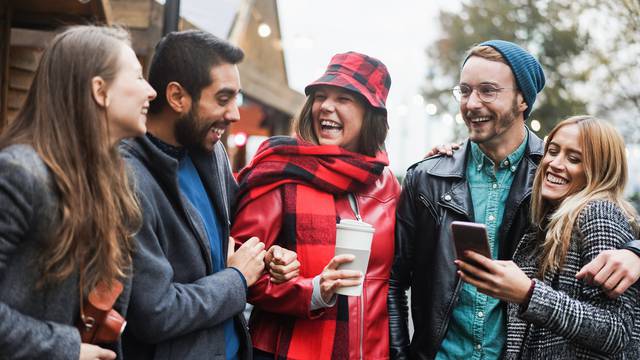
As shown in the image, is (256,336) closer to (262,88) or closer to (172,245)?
(172,245)

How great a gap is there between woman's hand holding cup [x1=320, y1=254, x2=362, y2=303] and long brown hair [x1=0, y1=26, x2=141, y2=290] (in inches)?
35.4

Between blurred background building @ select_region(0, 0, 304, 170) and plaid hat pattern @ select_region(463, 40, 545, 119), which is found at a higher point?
plaid hat pattern @ select_region(463, 40, 545, 119)

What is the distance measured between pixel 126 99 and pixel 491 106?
1.74 m

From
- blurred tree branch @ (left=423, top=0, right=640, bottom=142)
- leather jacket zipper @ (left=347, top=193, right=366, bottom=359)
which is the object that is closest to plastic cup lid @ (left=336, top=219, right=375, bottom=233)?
leather jacket zipper @ (left=347, top=193, right=366, bottom=359)

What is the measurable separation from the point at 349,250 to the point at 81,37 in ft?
4.12

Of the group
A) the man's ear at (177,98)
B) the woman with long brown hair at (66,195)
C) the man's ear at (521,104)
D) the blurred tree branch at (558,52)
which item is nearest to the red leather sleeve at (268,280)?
the man's ear at (177,98)

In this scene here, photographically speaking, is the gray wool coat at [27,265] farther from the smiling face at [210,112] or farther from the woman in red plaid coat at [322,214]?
the woman in red plaid coat at [322,214]

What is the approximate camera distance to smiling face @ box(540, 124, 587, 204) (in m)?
2.83

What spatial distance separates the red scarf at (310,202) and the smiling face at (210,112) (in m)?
0.48

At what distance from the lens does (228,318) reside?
8.54 ft

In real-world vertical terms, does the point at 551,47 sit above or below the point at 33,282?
below

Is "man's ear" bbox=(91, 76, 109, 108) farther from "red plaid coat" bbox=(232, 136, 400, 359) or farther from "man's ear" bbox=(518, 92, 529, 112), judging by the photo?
"man's ear" bbox=(518, 92, 529, 112)

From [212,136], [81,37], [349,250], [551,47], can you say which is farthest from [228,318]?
[551,47]

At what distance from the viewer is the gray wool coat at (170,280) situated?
2.31m
